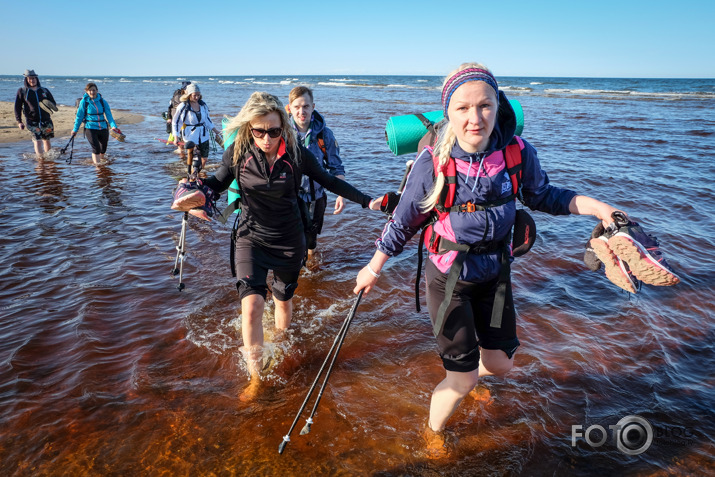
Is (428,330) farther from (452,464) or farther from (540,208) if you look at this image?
(540,208)

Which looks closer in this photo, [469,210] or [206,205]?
[469,210]

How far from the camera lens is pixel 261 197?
3557 mm

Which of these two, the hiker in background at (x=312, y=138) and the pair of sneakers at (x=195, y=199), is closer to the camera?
the pair of sneakers at (x=195, y=199)

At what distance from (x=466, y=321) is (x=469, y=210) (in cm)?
73

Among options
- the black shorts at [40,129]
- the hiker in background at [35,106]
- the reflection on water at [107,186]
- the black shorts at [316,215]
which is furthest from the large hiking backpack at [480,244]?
the black shorts at [40,129]

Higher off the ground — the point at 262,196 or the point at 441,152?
the point at 441,152

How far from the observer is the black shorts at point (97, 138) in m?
11.8

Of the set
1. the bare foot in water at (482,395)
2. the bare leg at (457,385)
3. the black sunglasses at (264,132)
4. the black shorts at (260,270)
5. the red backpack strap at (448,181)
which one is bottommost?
the bare foot in water at (482,395)

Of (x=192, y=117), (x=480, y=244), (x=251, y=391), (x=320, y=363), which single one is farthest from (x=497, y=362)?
(x=192, y=117)

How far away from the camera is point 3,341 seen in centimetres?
433

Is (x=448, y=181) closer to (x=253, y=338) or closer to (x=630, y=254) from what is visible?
(x=630, y=254)

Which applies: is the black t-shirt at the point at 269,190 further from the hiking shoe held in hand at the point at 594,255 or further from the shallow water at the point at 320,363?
the hiking shoe held in hand at the point at 594,255

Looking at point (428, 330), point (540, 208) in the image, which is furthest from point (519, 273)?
point (540, 208)

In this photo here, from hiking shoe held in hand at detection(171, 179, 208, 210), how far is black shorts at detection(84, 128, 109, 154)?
1061cm
